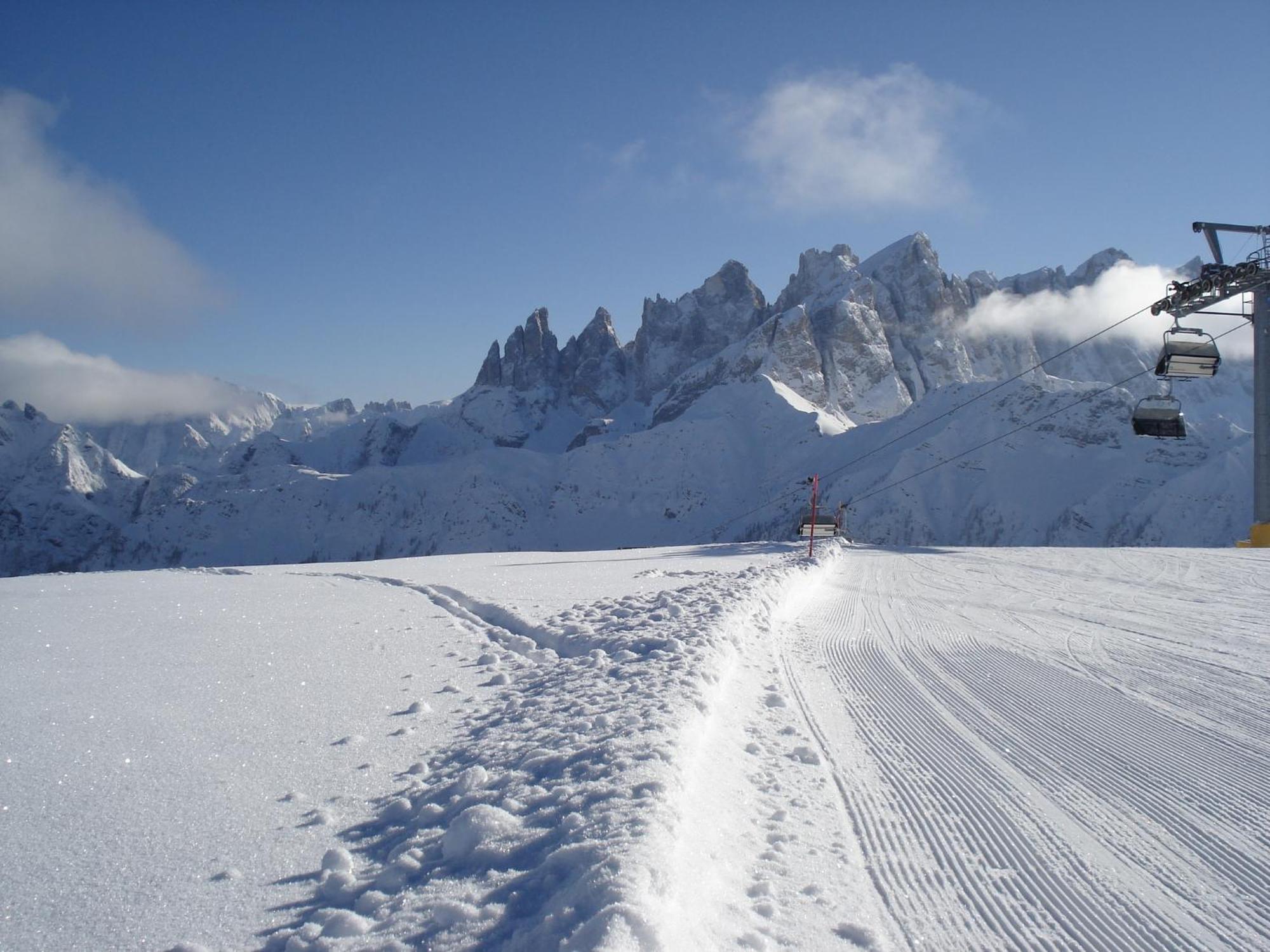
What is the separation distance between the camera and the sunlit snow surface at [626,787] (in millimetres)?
3006

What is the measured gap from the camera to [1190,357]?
61.6 feet

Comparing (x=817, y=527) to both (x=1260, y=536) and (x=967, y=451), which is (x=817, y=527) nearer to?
(x=1260, y=536)

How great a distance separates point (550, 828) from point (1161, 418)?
72.9 feet

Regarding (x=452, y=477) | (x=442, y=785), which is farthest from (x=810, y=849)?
(x=452, y=477)

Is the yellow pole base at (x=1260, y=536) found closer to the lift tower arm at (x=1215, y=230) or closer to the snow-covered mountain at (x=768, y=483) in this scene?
→ the lift tower arm at (x=1215, y=230)

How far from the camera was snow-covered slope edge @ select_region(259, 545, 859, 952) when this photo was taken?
279cm

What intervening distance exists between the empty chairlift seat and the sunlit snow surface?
13.1m

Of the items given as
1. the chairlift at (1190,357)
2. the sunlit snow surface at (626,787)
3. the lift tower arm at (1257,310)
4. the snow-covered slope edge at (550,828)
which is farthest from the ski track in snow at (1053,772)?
the lift tower arm at (1257,310)

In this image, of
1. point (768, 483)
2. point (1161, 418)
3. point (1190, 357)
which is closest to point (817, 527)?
point (1161, 418)

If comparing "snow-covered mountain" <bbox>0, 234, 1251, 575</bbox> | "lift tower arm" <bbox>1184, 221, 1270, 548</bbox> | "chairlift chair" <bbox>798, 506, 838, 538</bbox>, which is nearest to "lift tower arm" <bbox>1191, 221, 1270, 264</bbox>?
"lift tower arm" <bbox>1184, 221, 1270, 548</bbox>

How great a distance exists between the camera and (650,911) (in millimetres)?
2750

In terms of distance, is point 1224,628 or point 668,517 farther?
point 668,517

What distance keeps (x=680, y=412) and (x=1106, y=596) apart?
167 m

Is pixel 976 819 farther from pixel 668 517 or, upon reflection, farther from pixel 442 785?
pixel 668 517
